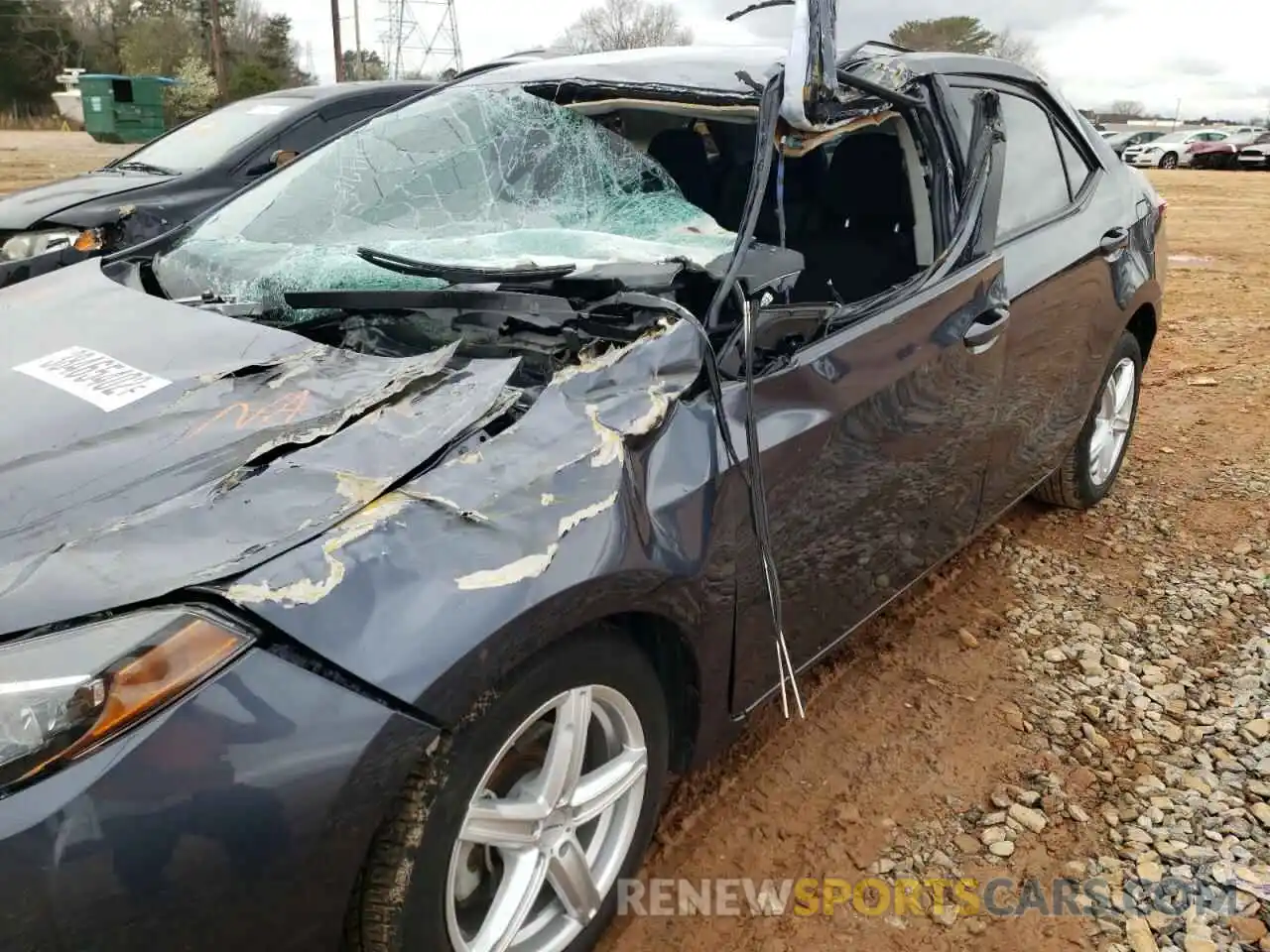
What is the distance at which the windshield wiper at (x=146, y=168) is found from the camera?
6.80 metres

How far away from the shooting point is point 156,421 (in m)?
1.73

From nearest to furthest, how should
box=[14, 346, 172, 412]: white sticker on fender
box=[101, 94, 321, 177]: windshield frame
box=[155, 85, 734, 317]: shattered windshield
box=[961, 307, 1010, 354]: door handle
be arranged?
1. box=[14, 346, 172, 412]: white sticker on fender
2. box=[155, 85, 734, 317]: shattered windshield
3. box=[961, 307, 1010, 354]: door handle
4. box=[101, 94, 321, 177]: windshield frame

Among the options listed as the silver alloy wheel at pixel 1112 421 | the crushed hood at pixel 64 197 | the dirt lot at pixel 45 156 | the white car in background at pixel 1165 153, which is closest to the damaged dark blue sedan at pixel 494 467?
the silver alloy wheel at pixel 1112 421

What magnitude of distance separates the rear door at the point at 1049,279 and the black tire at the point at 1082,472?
17 centimetres

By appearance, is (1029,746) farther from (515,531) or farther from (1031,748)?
(515,531)

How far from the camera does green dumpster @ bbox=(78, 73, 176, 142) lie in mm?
26844

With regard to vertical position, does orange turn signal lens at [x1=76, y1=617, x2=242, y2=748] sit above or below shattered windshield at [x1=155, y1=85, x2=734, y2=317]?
below

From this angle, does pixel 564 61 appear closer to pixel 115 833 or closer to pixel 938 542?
pixel 938 542

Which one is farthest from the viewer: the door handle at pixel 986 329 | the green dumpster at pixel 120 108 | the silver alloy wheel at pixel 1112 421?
the green dumpster at pixel 120 108

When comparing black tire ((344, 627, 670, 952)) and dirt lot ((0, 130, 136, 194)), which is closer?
black tire ((344, 627, 670, 952))

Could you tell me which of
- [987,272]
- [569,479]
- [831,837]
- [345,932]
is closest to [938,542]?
[987,272]

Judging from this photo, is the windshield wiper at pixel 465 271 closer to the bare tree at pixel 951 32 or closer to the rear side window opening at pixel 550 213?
the rear side window opening at pixel 550 213

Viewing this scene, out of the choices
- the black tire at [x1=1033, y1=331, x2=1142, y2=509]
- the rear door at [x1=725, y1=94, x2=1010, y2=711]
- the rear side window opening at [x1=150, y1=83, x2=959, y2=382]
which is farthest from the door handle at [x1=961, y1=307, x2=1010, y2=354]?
the black tire at [x1=1033, y1=331, x2=1142, y2=509]

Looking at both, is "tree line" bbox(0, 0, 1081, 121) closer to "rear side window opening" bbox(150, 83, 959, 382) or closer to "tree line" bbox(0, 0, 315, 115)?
"tree line" bbox(0, 0, 315, 115)
